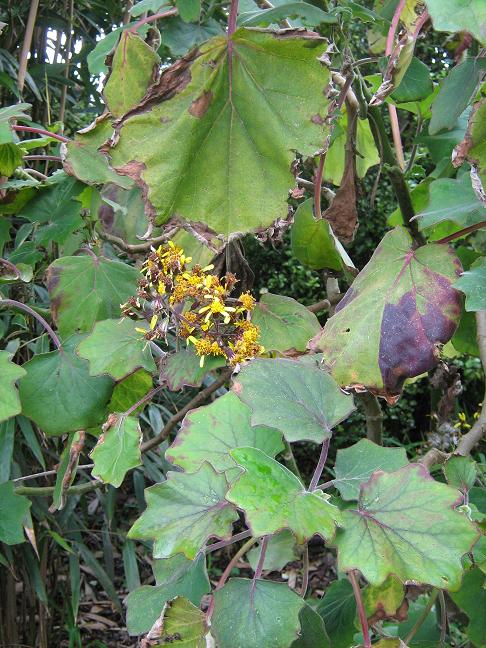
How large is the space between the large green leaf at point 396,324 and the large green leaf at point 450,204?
3 centimetres

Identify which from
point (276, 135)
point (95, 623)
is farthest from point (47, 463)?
point (276, 135)

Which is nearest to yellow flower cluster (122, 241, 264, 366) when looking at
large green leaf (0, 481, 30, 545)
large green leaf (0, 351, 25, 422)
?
large green leaf (0, 351, 25, 422)

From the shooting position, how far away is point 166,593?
566mm

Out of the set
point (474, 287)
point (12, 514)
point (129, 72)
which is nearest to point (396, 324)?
point (474, 287)

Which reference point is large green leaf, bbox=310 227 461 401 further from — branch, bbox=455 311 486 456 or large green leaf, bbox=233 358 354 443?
branch, bbox=455 311 486 456

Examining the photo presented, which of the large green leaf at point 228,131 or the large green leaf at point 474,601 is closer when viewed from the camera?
the large green leaf at point 228,131

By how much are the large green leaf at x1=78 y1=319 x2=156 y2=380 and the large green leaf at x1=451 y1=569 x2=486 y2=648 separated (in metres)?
0.38

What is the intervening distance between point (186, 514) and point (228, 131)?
324mm

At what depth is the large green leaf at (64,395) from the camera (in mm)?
742

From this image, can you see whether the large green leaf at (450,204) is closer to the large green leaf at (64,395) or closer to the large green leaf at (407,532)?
the large green leaf at (407,532)

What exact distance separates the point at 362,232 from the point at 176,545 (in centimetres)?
288

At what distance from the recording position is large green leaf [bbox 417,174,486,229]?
→ 619mm

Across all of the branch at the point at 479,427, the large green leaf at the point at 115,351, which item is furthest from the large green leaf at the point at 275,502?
the branch at the point at 479,427

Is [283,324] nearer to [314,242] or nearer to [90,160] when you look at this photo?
[314,242]
